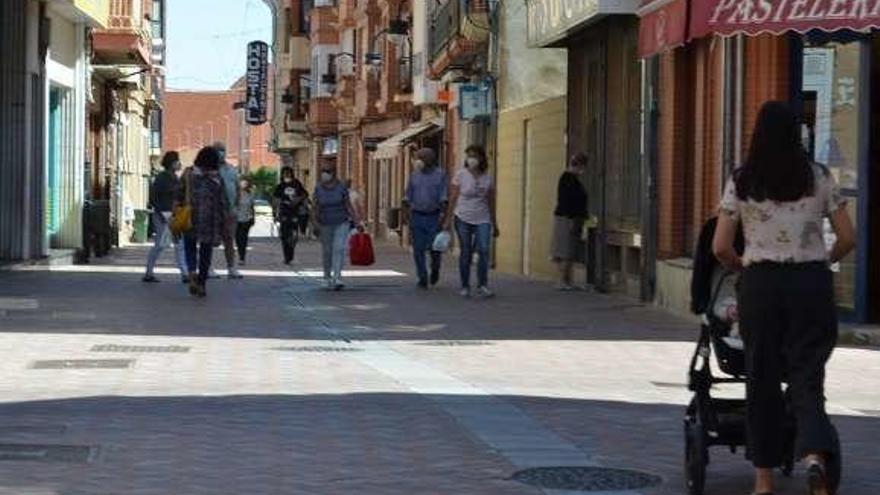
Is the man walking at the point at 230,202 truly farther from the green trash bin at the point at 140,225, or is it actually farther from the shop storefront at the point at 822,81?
the green trash bin at the point at 140,225

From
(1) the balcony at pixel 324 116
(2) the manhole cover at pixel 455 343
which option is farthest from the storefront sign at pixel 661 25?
(1) the balcony at pixel 324 116

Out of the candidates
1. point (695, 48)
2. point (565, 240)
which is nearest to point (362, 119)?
point (565, 240)

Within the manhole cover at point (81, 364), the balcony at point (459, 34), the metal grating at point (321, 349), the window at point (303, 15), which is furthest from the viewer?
the window at point (303, 15)

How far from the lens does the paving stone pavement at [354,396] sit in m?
9.32

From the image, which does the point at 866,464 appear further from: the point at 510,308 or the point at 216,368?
the point at 510,308

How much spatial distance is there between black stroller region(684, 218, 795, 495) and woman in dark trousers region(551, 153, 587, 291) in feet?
51.8

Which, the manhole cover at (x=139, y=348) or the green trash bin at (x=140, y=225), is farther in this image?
the green trash bin at (x=140, y=225)

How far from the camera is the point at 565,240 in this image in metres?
25.1

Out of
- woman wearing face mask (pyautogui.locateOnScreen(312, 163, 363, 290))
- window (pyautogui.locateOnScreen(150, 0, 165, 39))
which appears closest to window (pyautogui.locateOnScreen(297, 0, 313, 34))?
window (pyautogui.locateOnScreen(150, 0, 165, 39))

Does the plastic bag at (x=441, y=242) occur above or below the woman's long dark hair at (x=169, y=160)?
below

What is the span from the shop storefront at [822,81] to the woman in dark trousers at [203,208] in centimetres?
646

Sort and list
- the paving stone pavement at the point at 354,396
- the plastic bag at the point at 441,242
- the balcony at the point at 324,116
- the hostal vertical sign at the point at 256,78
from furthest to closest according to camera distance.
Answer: the hostal vertical sign at the point at 256,78 → the balcony at the point at 324,116 → the plastic bag at the point at 441,242 → the paving stone pavement at the point at 354,396

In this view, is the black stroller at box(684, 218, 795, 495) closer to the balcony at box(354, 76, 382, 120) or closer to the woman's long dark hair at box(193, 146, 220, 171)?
the woman's long dark hair at box(193, 146, 220, 171)

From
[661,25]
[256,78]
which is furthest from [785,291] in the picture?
[256,78]
